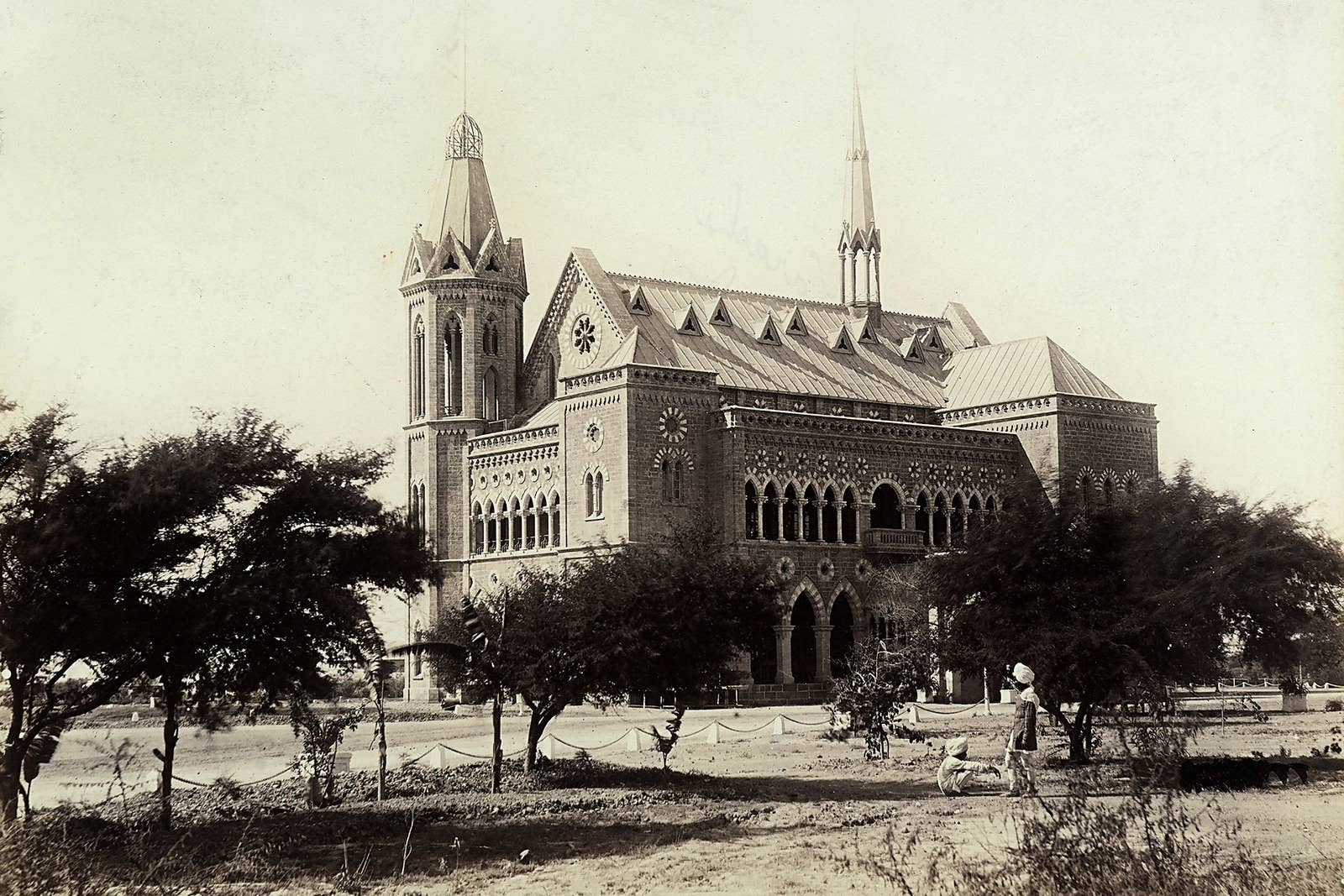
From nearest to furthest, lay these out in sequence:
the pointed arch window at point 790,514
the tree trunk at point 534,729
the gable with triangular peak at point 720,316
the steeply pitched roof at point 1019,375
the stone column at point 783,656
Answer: the tree trunk at point 534,729 < the stone column at point 783,656 < the pointed arch window at point 790,514 < the gable with triangular peak at point 720,316 < the steeply pitched roof at point 1019,375

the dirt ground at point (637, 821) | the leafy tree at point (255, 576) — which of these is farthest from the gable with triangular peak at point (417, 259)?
the leafy tree at point (255, 576)

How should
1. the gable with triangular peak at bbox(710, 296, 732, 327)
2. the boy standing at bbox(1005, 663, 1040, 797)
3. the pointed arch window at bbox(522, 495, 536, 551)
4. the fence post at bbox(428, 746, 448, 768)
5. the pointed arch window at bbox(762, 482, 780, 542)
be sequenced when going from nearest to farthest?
the boy standing at bbox(1005, 663, 1040, 797) → the fence post at bbox(428, 746, 448, 768) → the pointed arch window at bbox(762, 482, 780, 542) → the pointed arch window at bbox(522, 495, 536, 551) → the gable with triangular peak at bbox(710, 296, 732, 327)

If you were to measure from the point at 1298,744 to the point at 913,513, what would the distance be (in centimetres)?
2812

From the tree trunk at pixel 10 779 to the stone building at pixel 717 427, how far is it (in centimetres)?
3508

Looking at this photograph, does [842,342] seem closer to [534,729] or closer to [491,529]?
[491,529]

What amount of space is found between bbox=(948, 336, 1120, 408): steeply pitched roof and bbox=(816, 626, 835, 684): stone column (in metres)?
14.7

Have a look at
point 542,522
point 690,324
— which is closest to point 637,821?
point 542,522

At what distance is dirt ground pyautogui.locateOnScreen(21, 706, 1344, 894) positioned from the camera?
18203mm

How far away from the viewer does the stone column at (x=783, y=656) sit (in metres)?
55.9

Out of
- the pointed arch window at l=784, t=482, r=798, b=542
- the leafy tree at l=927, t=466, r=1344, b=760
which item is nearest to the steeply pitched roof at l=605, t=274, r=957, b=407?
the pointed arch window at l=784, t=482, r=798, b=542

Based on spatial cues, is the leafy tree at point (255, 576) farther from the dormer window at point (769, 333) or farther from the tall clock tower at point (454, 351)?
Answer: the dormer window at point (769, 333)

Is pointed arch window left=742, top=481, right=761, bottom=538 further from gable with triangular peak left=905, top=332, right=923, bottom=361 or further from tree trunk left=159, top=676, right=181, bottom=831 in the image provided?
tree trunk left=159, top=676, right=181, bottom=831

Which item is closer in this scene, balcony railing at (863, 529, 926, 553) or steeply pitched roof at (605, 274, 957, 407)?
balcony railing at (863, 529, 926, 553)

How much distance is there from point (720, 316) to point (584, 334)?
5.82 metres
